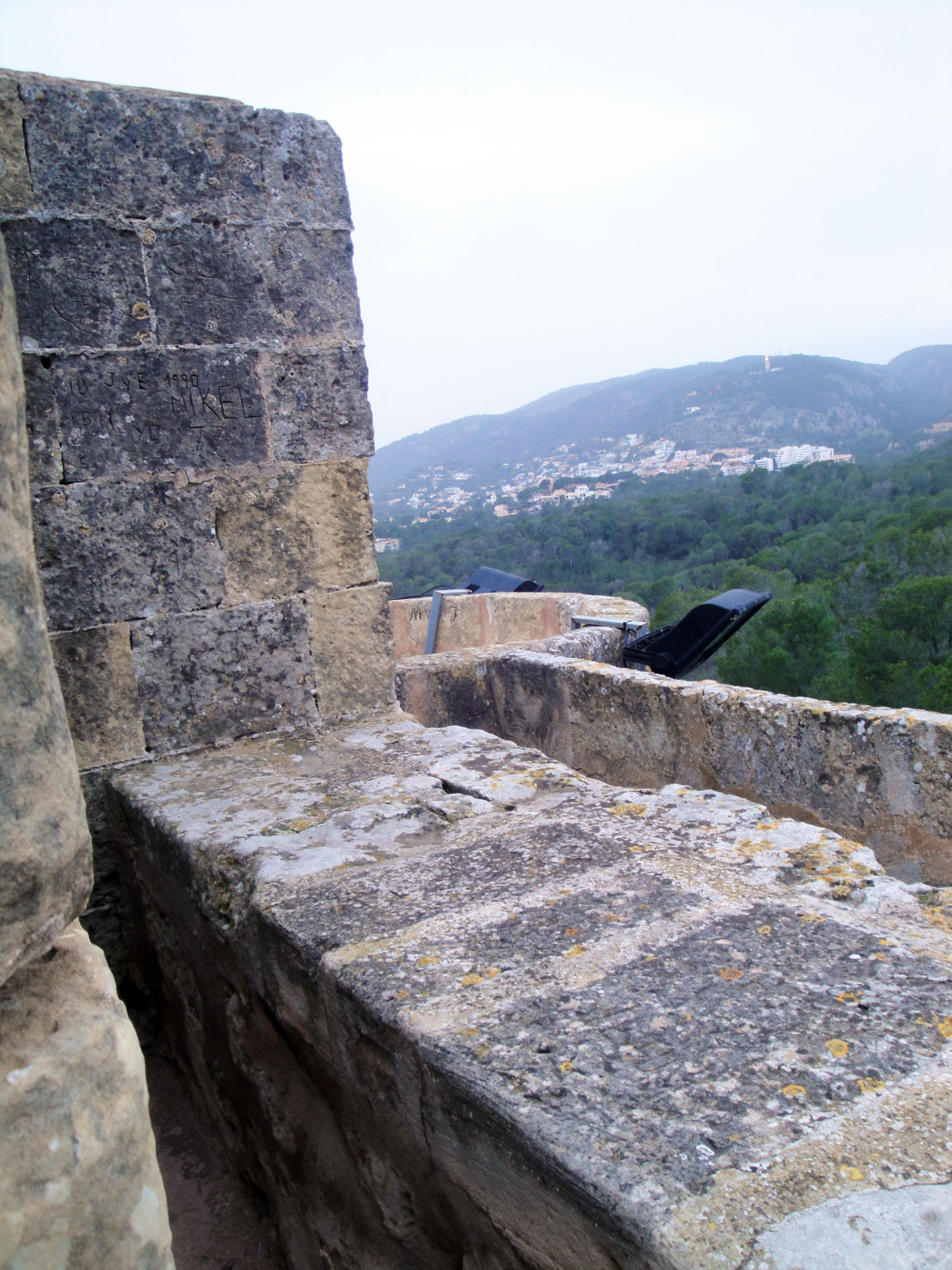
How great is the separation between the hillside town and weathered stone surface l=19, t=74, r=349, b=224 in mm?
35436

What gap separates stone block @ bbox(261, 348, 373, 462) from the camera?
2.68m

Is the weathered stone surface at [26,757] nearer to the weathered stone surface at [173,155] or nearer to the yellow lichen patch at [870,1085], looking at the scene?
the yellow lichen patch at [870,1085]

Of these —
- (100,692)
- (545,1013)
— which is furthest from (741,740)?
(100,692)

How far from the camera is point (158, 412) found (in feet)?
8.30

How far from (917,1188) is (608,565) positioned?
957 inches

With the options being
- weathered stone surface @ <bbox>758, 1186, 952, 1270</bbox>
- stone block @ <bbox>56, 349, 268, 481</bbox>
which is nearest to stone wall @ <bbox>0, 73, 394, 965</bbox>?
stone block @ <bbox>56, 349, 268, 481</bbox>

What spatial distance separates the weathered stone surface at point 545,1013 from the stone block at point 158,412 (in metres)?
0.93

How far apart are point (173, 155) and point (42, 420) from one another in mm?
807

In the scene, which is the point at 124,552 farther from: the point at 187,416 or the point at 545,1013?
the point at 545,1013

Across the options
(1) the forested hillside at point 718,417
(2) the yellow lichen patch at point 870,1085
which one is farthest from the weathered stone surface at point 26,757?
(1) the forested hillside at point 718,417

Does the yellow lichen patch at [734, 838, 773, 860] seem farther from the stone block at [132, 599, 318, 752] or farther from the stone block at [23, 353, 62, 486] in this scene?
the stone block at [23, 353, 62, 486]

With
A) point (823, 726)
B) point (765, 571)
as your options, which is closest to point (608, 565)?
point (765, 571)

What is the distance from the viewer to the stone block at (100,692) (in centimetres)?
247

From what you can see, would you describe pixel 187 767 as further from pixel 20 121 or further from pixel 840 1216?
pixel 840 1216
